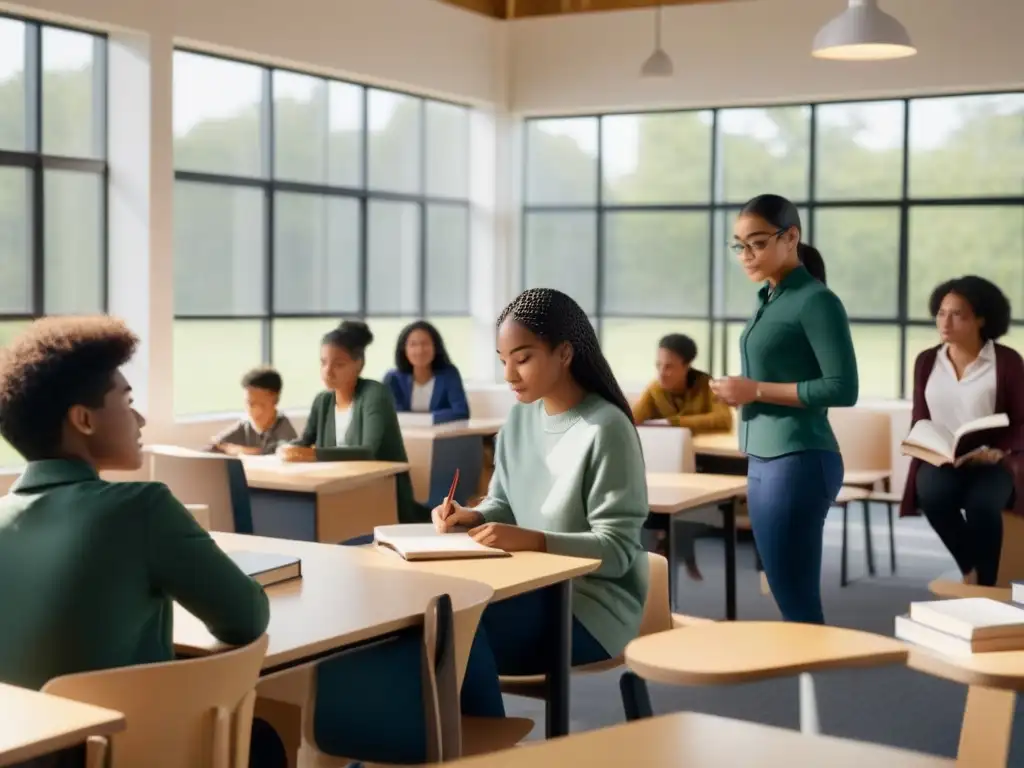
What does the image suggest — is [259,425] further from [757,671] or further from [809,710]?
[757,671]

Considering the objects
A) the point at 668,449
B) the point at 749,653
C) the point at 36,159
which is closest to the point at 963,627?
the point at 749,653

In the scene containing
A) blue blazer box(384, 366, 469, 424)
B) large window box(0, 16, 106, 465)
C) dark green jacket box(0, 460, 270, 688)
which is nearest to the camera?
dark green jacket box(0, 460, 270, 688)

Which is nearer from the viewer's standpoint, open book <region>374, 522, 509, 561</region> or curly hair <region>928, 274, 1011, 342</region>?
open book <region>374, 522, 509, 561</region>

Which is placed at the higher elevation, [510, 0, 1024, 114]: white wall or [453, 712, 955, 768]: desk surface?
[510, 0, 1024, 114]: white wall

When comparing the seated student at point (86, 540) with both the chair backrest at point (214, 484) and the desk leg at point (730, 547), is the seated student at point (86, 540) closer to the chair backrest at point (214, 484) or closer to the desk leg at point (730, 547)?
the chair backrest at point (214, 484)

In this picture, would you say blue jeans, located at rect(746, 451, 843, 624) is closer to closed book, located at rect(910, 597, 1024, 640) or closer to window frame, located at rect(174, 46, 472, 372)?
closed book, located at rect(910, 597, 1024, 640)

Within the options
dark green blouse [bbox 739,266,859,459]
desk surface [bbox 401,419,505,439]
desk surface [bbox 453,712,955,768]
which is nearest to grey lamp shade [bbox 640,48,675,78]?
desk surface [bbox 401,419,505,439]

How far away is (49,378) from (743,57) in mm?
8733

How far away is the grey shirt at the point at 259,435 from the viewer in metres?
6.62

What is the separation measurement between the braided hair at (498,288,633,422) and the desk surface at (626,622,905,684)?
1244 millimetres

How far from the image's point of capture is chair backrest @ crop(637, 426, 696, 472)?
605 cm

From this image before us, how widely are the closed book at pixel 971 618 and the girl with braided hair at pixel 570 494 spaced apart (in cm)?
120

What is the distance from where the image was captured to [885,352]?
10.3 metres

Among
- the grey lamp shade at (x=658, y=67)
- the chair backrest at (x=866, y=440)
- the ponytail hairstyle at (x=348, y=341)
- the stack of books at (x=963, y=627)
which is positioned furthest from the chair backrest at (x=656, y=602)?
the grey lamp shade at (x=658, y=67)
